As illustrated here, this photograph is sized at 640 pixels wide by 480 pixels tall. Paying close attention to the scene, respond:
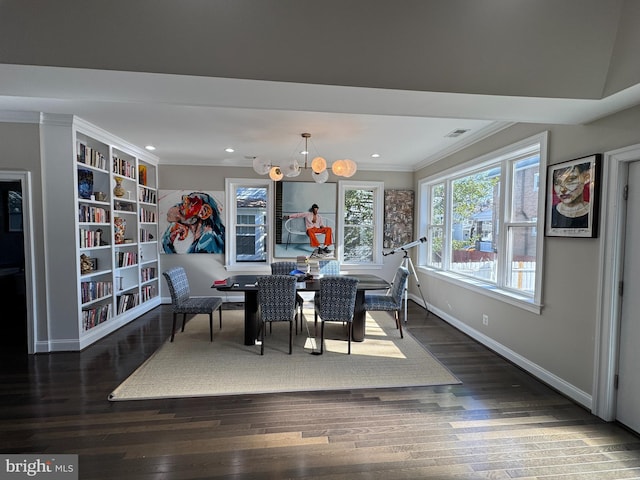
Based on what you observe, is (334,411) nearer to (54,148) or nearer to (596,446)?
(596,446)

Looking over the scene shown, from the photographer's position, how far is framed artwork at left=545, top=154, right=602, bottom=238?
2.30 metres

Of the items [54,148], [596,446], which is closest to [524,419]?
[596,446]

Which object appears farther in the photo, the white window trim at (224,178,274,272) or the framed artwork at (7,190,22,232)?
the white window trim at (224,178,274,272)

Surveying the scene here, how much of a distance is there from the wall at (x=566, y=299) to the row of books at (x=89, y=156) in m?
4.71

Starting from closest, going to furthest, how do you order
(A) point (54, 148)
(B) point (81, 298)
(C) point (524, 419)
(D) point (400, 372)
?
(C) point (524, 419) → (D) point (400, 372) → (A) point (54, 148) → (B) point (81, 298)

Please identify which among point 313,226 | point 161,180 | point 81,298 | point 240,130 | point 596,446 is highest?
point 240,130

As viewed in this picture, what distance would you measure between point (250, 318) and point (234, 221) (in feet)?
8.10

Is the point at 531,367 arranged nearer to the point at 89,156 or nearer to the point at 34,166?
the point at 89,156

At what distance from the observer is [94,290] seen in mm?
3758

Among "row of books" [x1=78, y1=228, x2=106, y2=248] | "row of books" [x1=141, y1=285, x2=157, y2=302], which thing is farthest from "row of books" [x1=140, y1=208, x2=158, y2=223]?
"row of books" [x1=141, y1=285, x2=157, y2=302]

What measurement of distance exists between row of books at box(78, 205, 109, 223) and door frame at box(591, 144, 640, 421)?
494 centimetres

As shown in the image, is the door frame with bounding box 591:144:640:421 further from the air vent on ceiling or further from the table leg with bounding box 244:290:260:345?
the table leg with bounding box 244:290:260:345

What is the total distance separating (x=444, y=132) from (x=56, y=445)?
4.45 m

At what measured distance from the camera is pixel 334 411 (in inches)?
91.9
